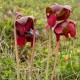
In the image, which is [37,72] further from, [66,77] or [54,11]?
[54,11]

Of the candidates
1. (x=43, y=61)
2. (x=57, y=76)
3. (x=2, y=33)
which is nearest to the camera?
(x=57, y=76)

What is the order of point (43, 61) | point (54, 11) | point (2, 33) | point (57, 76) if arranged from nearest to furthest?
point (54, 11), point (57, 76), point (43, 61), point (2, 33)

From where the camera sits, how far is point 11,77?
Answer: 8.02 feet

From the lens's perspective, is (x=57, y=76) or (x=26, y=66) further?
(x=26, y=66)

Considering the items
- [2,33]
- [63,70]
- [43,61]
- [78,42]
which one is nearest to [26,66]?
[43,61]

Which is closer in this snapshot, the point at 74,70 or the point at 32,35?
the point at 32,35

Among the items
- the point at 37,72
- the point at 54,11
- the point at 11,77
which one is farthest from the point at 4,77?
the point at 54,11

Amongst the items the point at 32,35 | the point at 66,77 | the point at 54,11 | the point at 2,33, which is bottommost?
the point at 66,77

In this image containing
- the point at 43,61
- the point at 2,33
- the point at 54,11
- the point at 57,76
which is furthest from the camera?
the point at 2,33

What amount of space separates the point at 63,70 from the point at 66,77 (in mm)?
81

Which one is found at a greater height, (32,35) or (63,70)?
(32,35)

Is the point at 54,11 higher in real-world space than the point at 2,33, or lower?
higher

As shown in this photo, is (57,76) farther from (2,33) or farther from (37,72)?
(2,33)

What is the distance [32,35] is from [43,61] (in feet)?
3.32
